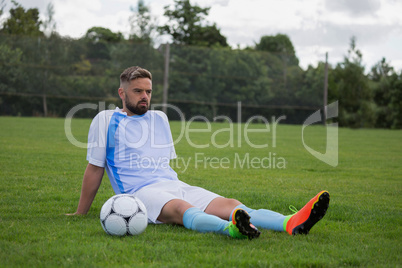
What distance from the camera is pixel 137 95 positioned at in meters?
3.80

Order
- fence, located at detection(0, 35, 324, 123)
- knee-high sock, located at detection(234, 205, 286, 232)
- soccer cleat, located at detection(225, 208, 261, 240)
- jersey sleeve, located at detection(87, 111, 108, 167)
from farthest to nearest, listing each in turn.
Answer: fence, located at detection(0, 35, 324, 123) → jersey sleeve, located at detection(87, 111, 108, 167) → knee-high sock, located at detection(234, 205, 286, 232) → soccer cleat, located at detection(225, 208, 261, 240)

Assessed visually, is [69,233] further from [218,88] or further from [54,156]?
[218,88]

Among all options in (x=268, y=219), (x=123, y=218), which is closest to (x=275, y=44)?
(x=268, y=219)

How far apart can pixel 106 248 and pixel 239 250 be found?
869 millimetres

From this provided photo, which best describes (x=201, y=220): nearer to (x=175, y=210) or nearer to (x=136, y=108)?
(x=175, y=210)

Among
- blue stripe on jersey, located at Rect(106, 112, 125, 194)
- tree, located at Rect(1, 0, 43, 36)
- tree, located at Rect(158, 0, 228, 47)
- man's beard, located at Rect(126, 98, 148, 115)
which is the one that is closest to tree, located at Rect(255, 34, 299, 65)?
tree, located at Rect(158, 0, 228, 47)

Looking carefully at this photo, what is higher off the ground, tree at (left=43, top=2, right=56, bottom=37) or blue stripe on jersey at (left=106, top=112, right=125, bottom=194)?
tree at (left=43, top=2, right=56, bottom=37)

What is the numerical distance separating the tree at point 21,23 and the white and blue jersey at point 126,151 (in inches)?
985

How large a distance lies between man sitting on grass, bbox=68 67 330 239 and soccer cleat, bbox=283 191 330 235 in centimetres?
6

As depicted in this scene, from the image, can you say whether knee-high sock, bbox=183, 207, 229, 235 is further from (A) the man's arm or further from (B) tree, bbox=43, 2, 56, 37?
(B) tree, bbox=43, 2, 56, 37

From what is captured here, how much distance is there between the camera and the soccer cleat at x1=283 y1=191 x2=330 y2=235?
9.93 feet

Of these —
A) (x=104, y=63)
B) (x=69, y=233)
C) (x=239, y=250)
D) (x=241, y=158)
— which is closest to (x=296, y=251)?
(x=239, y=250)

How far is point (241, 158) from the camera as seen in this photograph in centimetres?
906

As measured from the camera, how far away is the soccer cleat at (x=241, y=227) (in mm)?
2843
